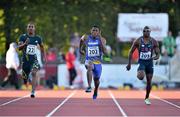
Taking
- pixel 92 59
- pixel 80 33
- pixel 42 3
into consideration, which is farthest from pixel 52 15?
pixel 92 59

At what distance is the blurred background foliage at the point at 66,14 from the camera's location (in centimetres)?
4319

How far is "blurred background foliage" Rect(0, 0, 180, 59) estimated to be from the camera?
43188 mm

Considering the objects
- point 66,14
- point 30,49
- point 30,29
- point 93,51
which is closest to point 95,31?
point 93,51

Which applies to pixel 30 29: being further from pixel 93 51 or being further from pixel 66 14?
pixel 66 14

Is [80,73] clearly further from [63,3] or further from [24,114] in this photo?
[24,114]

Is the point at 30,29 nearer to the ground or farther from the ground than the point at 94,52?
farther from the ground

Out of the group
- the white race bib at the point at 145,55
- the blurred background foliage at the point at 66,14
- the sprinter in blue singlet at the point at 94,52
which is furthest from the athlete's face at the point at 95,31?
the blurred background foliage at the point at 66,14

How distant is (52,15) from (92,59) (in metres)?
21.1

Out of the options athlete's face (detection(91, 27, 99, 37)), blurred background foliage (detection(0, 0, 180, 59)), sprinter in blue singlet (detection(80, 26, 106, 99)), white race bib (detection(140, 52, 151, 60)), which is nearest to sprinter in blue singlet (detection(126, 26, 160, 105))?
white race bib (detection(140, 52, 151, 60))

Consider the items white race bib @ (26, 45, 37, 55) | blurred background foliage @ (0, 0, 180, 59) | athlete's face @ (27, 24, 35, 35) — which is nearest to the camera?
athlete's face @ (27, 24, 35, 35)

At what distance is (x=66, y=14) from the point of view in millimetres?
44688

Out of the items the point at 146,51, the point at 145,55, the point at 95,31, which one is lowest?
the point at 145,55

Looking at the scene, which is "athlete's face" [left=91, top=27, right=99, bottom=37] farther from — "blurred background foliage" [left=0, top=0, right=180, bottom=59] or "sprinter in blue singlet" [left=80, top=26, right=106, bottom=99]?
"blurred background foliage" [left=0, top=0, right=180, bottom=59]

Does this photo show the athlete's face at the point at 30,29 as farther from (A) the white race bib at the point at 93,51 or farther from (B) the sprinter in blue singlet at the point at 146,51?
(B) the sprinter in blue singlet at the point at 146,51
